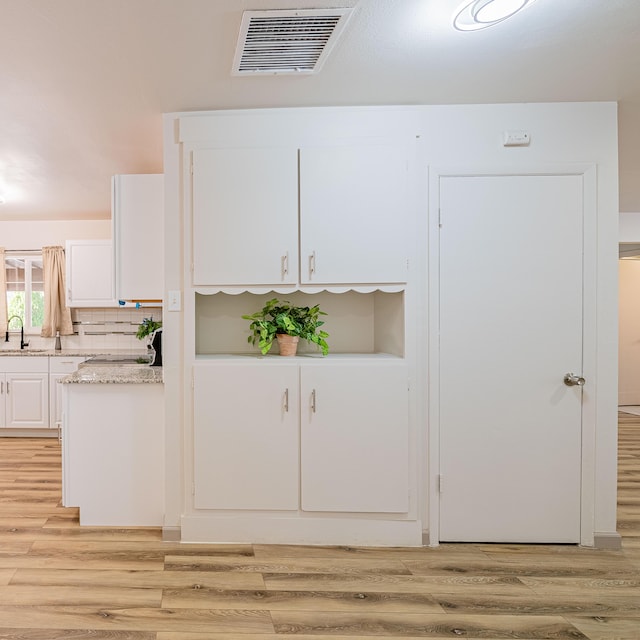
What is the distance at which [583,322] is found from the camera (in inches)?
95.7

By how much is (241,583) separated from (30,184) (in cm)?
360

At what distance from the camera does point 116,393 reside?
2635 mm

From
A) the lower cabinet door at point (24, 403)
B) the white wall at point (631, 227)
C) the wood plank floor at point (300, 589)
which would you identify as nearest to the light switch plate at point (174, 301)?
the wood plank floor at point (300, 589)

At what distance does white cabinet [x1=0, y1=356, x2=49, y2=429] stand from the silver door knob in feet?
15.4

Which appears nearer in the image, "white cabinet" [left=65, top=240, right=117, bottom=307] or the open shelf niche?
the open shelf niche

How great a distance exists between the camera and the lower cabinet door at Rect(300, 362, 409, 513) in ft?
7.91

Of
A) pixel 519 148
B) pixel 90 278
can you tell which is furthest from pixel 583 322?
pixel 90 278

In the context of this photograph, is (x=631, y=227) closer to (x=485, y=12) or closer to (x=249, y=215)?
(x=485, y=12)

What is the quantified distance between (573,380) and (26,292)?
220 inches

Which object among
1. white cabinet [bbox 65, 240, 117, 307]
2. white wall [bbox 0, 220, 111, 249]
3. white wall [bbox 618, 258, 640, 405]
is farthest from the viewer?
white wall [bbox 618, 258, 640, 405]

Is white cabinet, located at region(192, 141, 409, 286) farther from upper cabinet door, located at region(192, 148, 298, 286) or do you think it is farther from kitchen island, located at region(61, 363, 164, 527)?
kitchen island, located at region(61, 363, 164, 527)

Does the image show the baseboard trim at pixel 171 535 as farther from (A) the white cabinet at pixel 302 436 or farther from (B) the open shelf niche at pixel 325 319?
(B) the open shelf niche at pixel 325 319

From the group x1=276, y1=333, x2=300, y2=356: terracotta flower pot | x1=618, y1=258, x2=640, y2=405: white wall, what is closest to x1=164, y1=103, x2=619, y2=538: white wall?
x1=276, y1=333, x2=300, y2=356: terracotta flower pot

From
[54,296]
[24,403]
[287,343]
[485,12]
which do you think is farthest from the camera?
[54,296]
